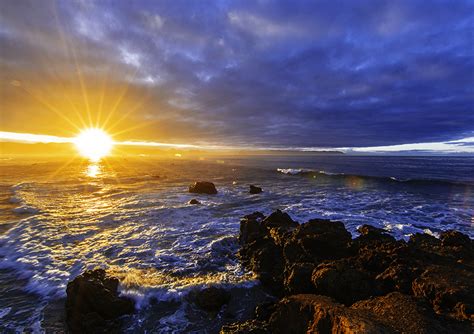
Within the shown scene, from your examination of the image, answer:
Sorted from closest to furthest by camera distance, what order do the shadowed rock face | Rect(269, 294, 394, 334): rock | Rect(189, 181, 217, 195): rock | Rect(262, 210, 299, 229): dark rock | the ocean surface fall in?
Rect(269, 294, 394, 334): rock
the shadowed rock face
the ocean surface
Rect(262, 210, 299, 229): dark rock
Rect(189, 181, 217, 195): rock

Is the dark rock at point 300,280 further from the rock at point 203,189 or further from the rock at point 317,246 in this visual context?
the rock at point 203,189

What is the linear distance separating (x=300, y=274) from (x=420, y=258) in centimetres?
342

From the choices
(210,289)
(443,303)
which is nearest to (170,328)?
(210,289)

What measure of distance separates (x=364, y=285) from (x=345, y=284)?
16.6 inches

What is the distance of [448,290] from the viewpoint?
516 cm

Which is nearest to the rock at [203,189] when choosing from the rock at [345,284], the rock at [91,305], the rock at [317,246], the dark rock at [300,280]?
the rock at [317,246]

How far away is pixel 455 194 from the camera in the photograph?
86.4 feet

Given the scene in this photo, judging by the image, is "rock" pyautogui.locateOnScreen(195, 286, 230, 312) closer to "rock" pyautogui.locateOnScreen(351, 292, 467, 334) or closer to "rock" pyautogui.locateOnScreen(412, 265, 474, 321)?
"rock" pyautogui.locateOnScreen(351, 292, 467, 334)

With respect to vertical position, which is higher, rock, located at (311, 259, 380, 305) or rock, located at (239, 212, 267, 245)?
rock, located at (311, 259, 380, 305)

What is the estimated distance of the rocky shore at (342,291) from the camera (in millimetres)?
4586

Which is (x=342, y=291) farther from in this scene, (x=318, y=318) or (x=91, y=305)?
(x=91, y=305)

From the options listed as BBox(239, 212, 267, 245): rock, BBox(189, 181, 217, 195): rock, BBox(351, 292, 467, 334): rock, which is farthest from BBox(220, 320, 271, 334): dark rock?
BBox(189, 181, 217, 195): rock

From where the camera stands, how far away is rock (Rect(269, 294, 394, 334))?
13.9ft

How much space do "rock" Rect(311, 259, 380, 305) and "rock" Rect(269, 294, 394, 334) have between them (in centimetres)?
75
